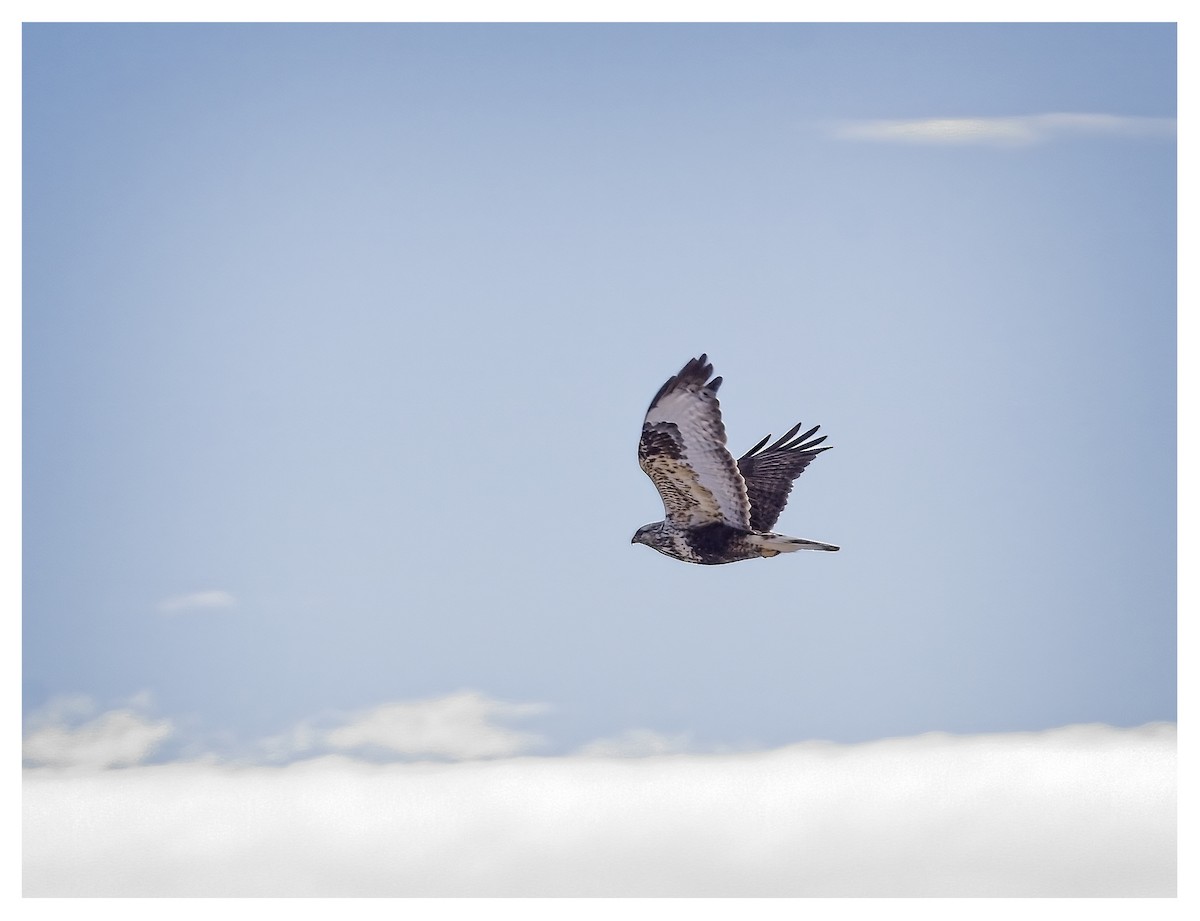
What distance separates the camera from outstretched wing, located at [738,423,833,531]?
24156 mm

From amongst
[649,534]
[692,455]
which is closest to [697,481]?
[692,455]

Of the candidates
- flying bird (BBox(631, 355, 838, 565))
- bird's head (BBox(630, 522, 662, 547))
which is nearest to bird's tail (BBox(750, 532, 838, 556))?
flying bird (BBox(631, 355, 838, 565))

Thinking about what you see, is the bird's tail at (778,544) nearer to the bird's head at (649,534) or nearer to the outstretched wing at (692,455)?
the outstretched wing at (692,455)

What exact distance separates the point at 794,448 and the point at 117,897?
25.0 m

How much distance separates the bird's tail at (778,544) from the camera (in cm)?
2088

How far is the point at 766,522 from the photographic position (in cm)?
2391

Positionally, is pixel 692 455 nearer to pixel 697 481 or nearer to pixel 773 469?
pixel 697 481

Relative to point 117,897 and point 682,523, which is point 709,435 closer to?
point 682,523

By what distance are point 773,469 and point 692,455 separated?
12.7 ft

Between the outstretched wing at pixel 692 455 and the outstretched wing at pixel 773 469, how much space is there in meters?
2.51

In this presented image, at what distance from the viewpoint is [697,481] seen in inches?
835

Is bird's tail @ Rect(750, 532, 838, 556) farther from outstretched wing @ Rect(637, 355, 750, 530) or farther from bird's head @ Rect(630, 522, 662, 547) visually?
bird's head @ Rect(630, 522, 662, 547)

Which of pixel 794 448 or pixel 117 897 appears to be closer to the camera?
pixel 794 448

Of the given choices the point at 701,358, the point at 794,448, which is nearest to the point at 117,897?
the point at 794,448
